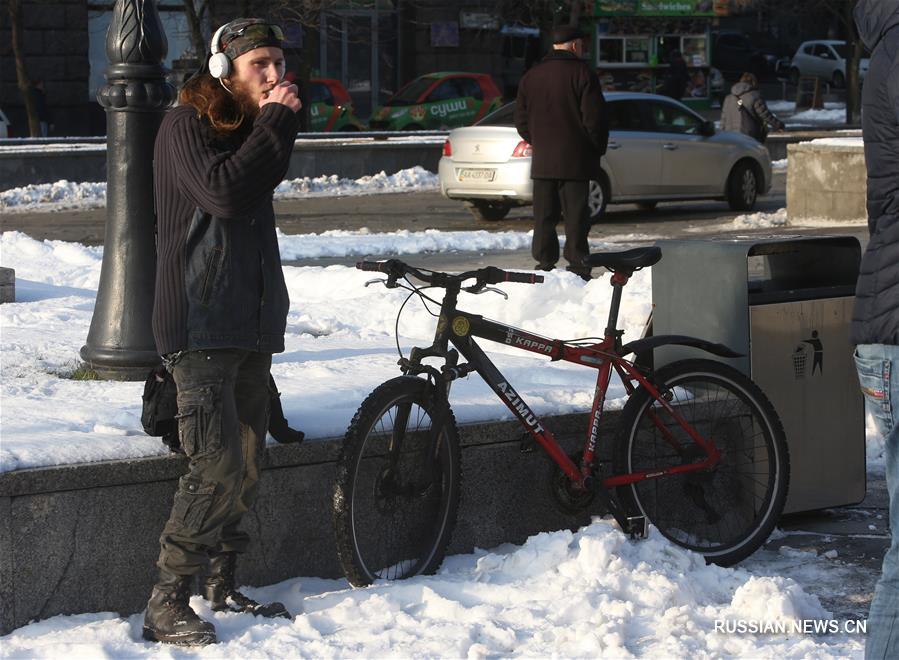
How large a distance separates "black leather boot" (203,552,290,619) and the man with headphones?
220 mm

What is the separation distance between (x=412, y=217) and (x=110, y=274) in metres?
11.6

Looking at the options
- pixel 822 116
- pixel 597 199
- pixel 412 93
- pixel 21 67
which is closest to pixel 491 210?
pixel 597 199

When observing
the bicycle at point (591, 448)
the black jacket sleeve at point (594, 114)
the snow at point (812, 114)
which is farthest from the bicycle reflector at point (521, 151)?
the snow at point (812, 114)

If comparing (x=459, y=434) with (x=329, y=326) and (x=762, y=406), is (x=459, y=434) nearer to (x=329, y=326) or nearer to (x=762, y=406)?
(x=762, y=406)

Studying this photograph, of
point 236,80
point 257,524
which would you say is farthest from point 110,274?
point 236,80

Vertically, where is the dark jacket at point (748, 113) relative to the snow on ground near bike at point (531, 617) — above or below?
above

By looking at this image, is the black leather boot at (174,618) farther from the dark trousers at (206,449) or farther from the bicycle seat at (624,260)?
the bicycle seat at (624,260)

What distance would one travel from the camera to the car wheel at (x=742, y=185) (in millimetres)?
18234

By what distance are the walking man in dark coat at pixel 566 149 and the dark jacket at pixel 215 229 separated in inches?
243

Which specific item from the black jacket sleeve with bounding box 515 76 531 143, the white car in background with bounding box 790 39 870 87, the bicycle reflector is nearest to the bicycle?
the black jacket sleeve with bounding box 515 76 531 143

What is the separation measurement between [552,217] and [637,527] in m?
5.41

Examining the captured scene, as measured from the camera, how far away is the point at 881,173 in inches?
139

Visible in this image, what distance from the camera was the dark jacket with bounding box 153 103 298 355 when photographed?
4.18 meters

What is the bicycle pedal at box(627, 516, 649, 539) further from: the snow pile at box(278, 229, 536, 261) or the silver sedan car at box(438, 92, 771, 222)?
the silver sedan car at box(438, 92, 771, 222)
